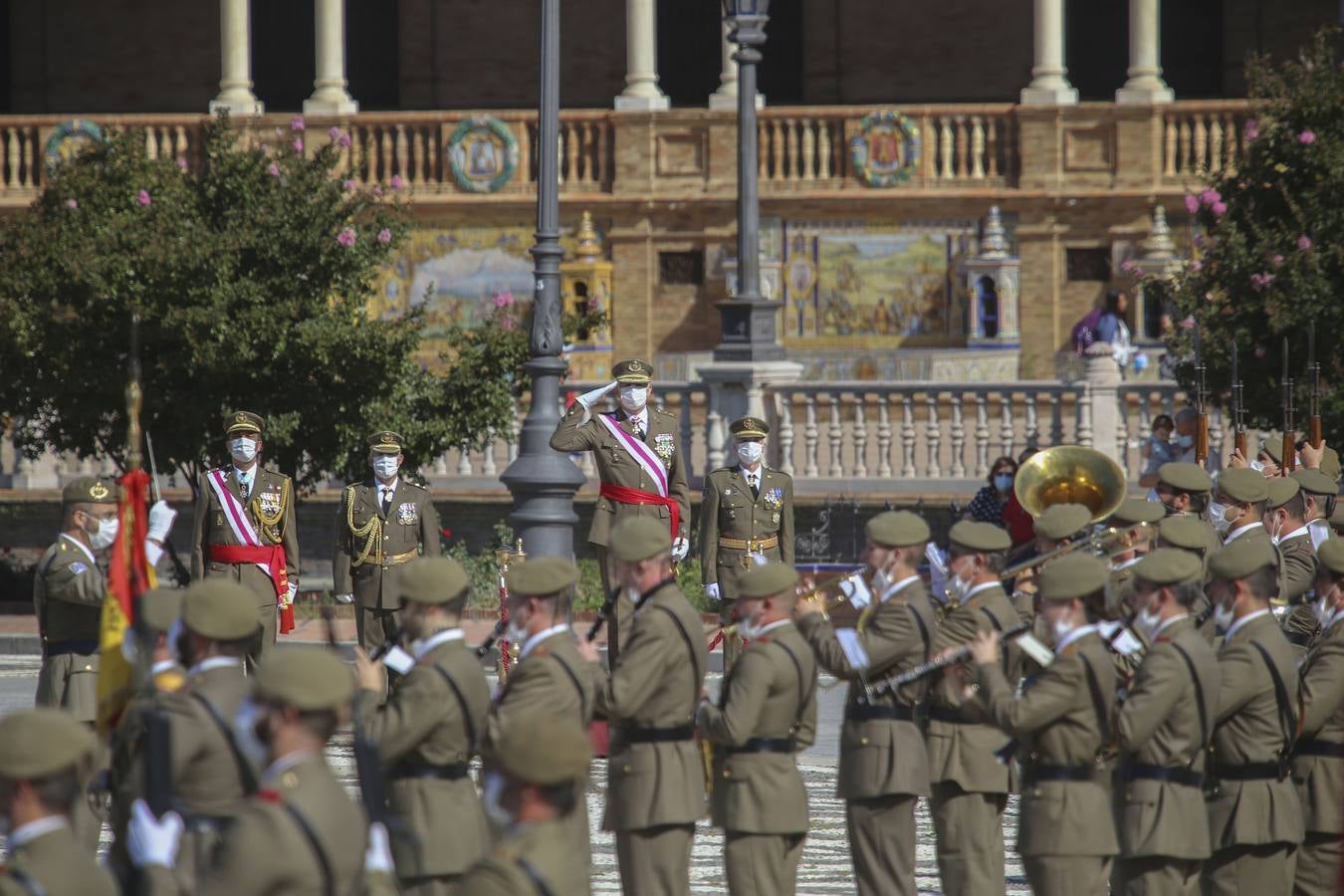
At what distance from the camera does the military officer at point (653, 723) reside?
27.5 ft

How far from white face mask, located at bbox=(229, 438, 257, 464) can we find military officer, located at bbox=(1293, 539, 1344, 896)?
722 centimetres

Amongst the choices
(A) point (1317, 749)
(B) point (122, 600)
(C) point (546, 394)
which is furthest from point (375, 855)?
(C) point (546, 394)

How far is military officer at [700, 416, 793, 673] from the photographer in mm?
14484

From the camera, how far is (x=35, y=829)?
18.7 feet

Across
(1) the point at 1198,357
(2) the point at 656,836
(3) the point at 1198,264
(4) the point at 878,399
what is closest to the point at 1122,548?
(2) the point at 656,836

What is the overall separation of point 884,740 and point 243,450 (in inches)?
258

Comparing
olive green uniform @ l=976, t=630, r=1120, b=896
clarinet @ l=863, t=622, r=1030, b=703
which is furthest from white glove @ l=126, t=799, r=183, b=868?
clarinet @ l=863, t=622, r=1030, b=703

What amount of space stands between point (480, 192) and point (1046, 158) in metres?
6.95

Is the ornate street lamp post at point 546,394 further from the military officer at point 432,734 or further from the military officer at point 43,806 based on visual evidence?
the military officer at point 43,806

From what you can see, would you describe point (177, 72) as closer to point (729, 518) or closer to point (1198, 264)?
point (1198, 264)

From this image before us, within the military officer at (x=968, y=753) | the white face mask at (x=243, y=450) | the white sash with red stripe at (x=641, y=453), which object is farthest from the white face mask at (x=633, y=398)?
the military officer at (x=968, y=753)

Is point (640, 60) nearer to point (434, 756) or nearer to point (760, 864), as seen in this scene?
point (760, 864)

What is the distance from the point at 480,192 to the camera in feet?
97.9

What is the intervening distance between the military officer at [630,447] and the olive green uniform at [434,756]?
6.59 m
